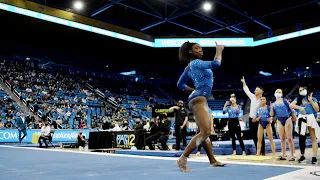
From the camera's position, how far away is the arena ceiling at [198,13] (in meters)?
20.9

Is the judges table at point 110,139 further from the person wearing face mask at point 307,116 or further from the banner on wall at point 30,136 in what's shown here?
the person wearing face mask at point 307,116

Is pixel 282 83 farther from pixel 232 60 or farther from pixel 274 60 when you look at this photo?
pixel 232 60

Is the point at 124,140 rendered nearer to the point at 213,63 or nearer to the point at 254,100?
the point at 254,100

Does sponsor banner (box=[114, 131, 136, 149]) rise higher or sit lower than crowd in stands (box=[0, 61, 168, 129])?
lower

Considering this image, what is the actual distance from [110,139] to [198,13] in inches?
553

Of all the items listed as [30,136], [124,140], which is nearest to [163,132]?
[124,140]

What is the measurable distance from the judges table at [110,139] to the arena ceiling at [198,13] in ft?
34.4

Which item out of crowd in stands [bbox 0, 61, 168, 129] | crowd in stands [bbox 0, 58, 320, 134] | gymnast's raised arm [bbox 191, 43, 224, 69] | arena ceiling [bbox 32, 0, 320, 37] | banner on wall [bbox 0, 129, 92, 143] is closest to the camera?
gymnast's raised arm [bbox 191, 43, 224, 69]

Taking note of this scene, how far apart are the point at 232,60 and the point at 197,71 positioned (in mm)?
30527

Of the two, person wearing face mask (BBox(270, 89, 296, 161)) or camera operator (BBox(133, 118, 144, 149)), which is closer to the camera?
person wearing face mask (BBox(270, 89, 296, 161))

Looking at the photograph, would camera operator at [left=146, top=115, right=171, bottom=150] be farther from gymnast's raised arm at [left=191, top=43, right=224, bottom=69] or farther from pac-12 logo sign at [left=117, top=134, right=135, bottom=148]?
gymnast's raised arm at [left=191, top=43, right=224, bottom=69]

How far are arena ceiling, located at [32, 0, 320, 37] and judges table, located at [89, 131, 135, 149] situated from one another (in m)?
10.5

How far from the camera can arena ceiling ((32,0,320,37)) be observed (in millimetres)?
20938

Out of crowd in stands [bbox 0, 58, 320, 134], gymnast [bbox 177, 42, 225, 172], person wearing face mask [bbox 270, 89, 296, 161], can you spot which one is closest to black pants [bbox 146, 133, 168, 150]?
crowd in stands [bbox 0, 58, 320, 134]
